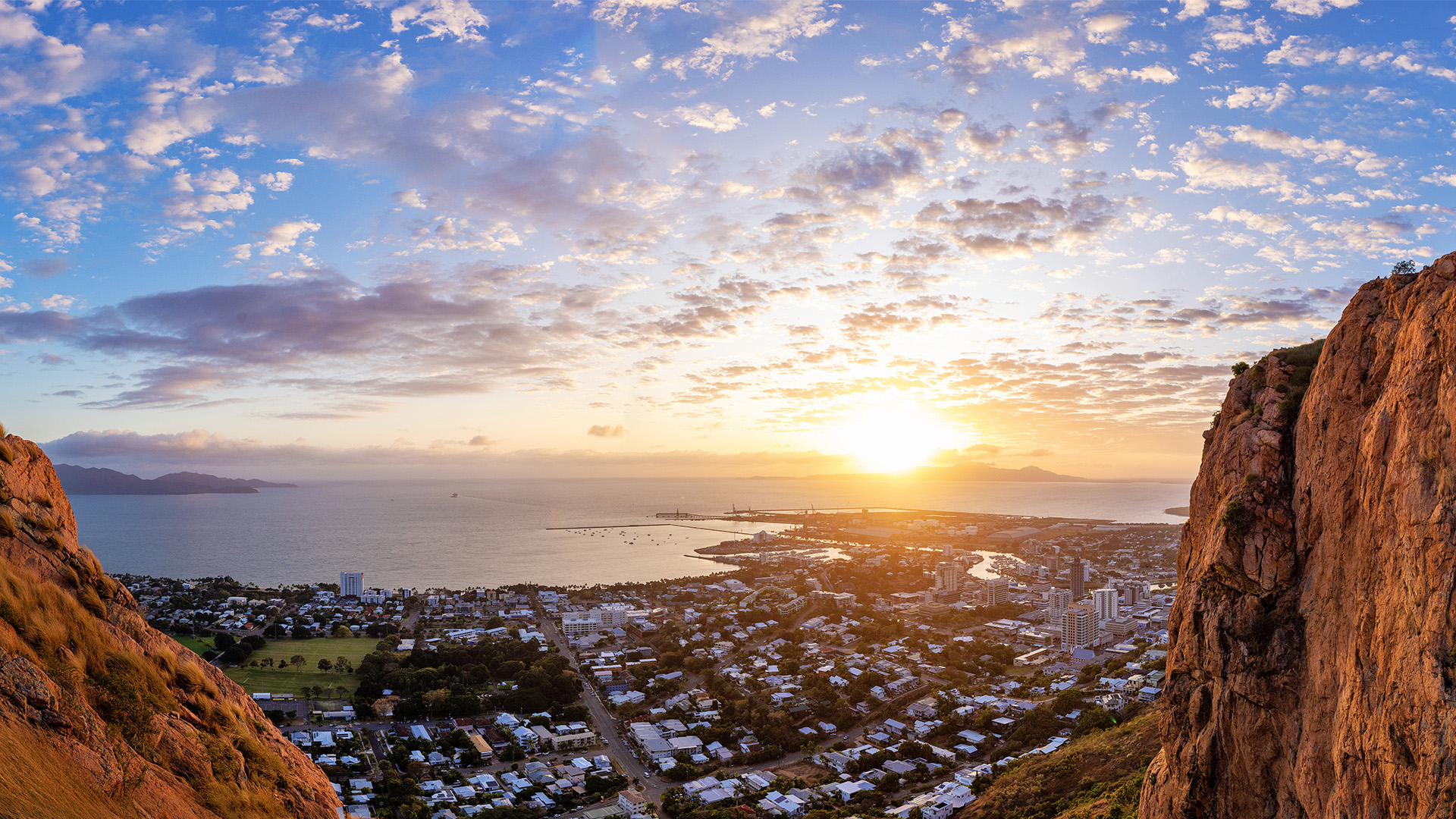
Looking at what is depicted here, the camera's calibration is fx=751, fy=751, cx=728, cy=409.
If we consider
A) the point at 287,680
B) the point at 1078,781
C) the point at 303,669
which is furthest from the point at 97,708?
the point at 303,669

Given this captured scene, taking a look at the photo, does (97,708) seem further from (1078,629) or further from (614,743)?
(1078,629)

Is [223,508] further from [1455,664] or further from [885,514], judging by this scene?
[1455,664]

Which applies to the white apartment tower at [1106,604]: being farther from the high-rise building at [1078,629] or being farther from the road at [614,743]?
the road at [614,743]

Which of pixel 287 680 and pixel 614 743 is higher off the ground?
pixel 287 680

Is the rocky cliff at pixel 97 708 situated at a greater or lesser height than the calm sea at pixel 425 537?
greater

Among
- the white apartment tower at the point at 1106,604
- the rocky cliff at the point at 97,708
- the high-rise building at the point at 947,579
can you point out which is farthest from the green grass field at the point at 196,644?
the white apartment tower at the point at 1106,604

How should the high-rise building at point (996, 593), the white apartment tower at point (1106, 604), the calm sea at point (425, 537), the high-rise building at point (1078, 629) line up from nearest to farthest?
the high-rise building at point (1078, 629)
the white apartment tower at point (1106, 604)
the high-rise building at point (996, 593)
the calm sea at point (425, 537)
